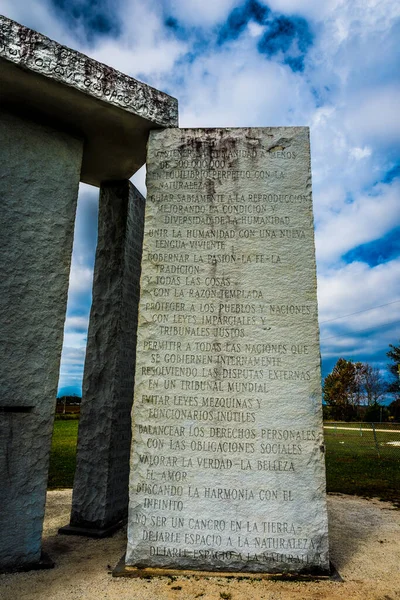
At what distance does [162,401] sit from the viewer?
421 cm

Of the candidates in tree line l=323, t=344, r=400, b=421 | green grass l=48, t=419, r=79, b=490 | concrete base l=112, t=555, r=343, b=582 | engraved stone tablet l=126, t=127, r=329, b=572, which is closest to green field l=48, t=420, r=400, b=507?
green grass l=48, t=419, r=79, b=490

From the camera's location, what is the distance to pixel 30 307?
14.3ft

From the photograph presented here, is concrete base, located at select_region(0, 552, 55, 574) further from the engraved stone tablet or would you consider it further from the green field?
the green field

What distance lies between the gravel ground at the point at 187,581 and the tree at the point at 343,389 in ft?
119

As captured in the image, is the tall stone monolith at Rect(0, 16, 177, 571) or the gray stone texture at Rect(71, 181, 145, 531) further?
the gray stone texture at Rect(71, 181, 145, 531)

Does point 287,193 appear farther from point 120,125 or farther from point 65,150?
point 65,150

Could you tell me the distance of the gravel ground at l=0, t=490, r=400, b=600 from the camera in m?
3.35

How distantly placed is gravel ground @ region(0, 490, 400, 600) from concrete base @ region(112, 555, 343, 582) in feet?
0.21

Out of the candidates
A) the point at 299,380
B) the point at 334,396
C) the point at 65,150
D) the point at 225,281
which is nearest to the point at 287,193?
the point at 225,281

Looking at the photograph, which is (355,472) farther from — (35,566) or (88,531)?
(35,566)

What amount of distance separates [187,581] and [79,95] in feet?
15.6

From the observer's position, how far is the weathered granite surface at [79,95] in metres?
4.23

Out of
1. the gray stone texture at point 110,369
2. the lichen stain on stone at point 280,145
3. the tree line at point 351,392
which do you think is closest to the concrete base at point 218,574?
the gray stone texture at point 110,369

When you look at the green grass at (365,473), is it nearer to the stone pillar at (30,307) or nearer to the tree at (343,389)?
the stone pillar at (30,307)
